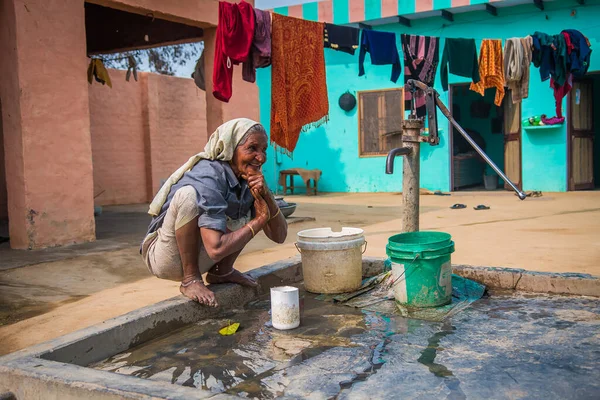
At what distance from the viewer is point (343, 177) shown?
13859 mm

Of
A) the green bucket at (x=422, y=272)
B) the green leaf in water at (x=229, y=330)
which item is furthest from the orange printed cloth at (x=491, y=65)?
the green leaf in water at (x=229, y=330)

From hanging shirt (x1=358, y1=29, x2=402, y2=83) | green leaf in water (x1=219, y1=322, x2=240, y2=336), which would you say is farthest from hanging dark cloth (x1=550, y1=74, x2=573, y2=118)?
green leaf in water (x1=219, y1=322, x2=240, y2=336)

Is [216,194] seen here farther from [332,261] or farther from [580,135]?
[580,135]

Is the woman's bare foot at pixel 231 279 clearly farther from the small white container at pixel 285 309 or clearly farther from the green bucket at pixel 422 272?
the green bucket at pixel 422 272

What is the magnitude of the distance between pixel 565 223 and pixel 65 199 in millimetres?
5626

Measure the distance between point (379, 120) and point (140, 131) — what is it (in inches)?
205

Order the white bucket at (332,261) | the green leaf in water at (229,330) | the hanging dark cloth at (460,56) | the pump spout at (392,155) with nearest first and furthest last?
the green leaf in water at (229,330) → the pump spout at (392,155) → the white bucket at (332,261) → the hanging dark cloth at (460,56)

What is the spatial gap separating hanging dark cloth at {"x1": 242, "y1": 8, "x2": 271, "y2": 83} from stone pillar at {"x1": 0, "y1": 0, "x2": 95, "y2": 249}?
186 cm

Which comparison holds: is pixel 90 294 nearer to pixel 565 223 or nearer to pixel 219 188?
pixel 219 188

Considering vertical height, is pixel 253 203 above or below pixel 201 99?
below

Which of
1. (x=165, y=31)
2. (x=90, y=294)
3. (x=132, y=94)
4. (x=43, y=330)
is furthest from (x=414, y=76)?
(x=132, y=94)

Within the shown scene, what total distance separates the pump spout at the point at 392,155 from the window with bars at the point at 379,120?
31.3 ft

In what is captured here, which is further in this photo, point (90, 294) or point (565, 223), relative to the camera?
point (565, 223)

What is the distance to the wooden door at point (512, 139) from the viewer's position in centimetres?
1194
